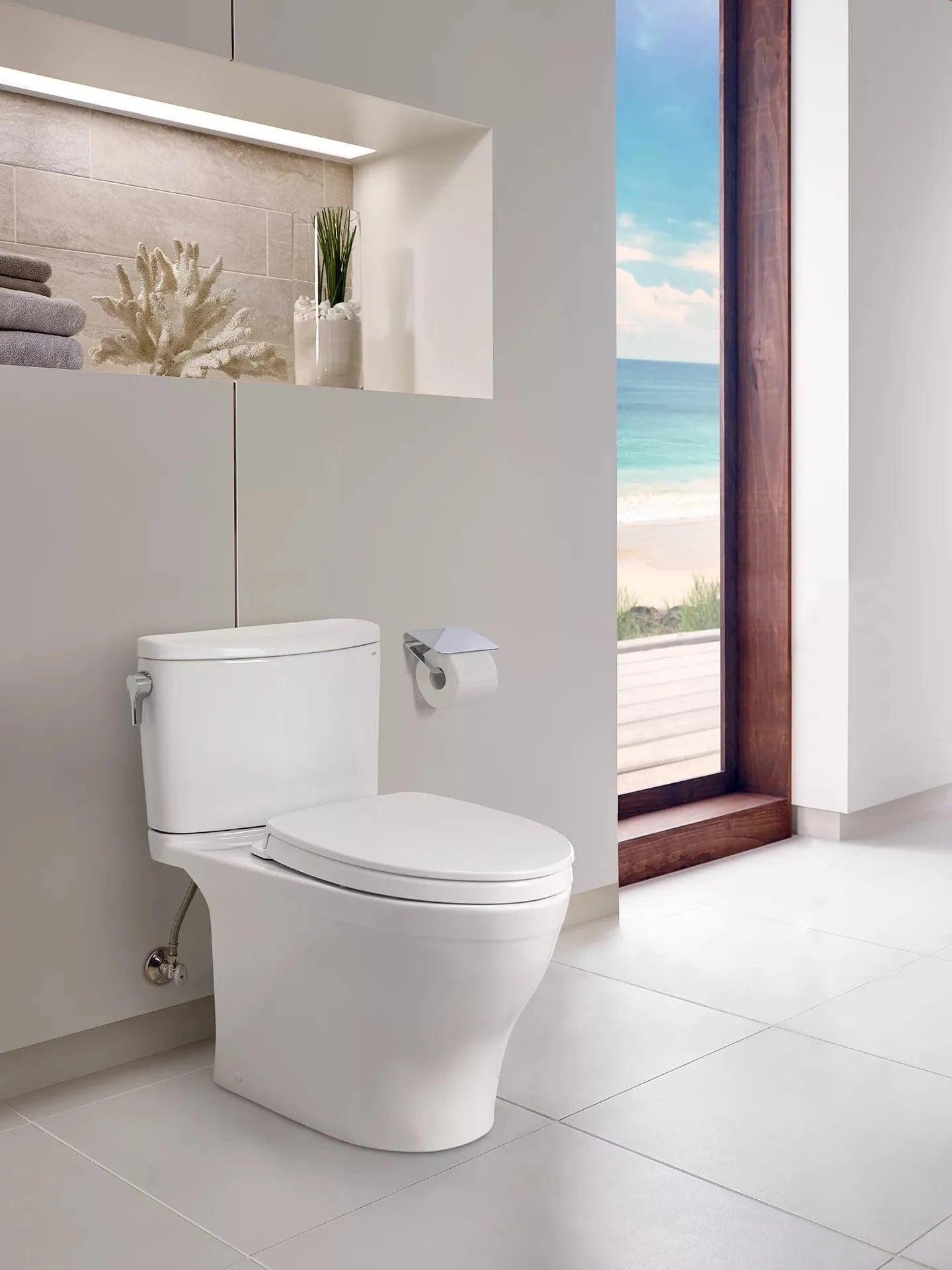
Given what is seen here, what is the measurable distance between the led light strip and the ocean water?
109 centimetres

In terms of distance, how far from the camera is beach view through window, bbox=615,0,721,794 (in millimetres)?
3518

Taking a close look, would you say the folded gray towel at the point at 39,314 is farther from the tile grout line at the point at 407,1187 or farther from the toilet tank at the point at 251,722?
the tile grout line at the point at 407,1187

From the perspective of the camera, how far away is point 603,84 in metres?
2.76

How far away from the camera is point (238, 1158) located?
183cm

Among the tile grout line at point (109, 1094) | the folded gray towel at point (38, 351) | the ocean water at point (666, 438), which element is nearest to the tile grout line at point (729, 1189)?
the tile grout line at point (109, 1094)

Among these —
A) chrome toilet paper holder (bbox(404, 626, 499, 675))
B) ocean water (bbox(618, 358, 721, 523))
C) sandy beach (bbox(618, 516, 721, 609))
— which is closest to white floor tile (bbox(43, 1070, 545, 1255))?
chrome toilet paper holder (bbox(404, 626, 499, 675))

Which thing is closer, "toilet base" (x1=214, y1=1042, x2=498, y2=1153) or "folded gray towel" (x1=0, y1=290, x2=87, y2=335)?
"toilet base" (x1=214, y1=1042, x2=498, y2=1153)

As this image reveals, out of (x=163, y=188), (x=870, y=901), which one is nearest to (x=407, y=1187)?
(x=870, y=901)

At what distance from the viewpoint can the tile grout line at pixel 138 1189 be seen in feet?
5.28

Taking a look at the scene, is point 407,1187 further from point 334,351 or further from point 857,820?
point 857,820

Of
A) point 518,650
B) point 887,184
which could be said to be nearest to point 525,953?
point 518,650

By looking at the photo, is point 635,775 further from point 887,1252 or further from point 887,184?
point 887,1252

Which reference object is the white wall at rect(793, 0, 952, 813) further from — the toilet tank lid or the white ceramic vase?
the toilet tank lid

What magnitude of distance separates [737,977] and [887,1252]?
0.94m
